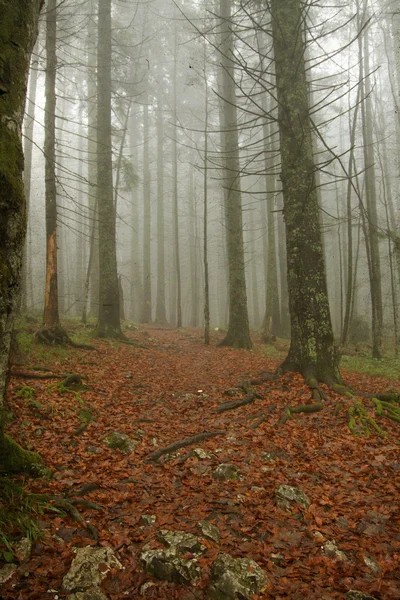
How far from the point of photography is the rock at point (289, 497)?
3332 mm

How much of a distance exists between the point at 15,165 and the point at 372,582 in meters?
4.01

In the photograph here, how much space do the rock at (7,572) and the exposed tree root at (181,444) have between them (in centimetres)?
191

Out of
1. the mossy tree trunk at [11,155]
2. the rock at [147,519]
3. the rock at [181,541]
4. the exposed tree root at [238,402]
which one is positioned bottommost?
the rock at [181,541]

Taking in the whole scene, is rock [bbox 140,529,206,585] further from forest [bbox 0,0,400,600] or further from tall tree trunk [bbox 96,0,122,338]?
tall tree trunk [bbox 96,0,122,338]

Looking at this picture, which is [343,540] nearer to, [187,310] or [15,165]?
[15,165]

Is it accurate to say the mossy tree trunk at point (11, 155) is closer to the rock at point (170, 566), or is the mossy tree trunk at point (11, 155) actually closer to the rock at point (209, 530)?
the rock at point (170, 566)

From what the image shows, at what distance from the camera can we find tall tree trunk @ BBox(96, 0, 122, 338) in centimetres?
1073

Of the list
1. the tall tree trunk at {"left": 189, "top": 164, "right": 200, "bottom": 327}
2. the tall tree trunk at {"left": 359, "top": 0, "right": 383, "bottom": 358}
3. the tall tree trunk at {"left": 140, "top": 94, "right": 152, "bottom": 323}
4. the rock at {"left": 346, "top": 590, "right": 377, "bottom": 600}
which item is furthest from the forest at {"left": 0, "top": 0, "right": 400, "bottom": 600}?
the tall tree trunk at {"left": 189, "top": 164, "right": 200, "bottom": 327}

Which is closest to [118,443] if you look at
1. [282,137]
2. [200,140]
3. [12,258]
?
[12,258]

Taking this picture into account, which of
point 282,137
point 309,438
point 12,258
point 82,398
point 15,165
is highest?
point 282,137

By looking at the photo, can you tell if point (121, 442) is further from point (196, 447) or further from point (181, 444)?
point (196, 447)

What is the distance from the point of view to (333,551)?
272 cm

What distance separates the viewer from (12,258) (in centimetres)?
258

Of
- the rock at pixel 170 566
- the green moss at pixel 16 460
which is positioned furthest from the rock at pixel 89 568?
the green moss at pixel 16 460
